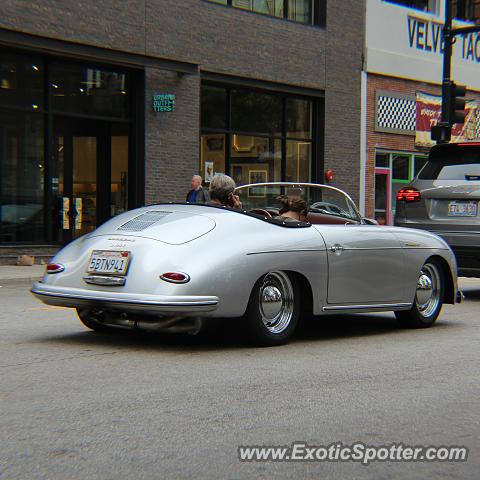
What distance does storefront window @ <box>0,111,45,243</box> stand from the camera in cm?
1759

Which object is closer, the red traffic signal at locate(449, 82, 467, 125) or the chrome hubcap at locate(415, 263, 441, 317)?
the chrome hubcap at locate(415, 263, 441, 317)

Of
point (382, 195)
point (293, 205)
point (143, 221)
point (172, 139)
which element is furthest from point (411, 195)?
point (382, 195)

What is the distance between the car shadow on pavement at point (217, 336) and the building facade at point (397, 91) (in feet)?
54.6

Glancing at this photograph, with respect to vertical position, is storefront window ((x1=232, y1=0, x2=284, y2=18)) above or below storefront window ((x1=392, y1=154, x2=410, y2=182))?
above

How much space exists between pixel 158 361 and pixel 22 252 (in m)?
11.5

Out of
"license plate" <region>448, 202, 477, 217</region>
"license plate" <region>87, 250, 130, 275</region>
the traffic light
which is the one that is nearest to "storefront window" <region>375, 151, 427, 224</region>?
the traffic light

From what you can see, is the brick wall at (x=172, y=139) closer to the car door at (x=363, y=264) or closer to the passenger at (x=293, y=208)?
the passenger at (x=293, y=208)

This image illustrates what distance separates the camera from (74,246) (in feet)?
25.2

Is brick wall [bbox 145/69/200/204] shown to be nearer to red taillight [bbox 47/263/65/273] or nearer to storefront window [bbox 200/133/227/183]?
storefront window [bbox 200/133/227/183]

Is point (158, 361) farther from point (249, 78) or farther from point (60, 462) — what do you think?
point (249, 78)

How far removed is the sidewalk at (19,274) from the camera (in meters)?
14.8

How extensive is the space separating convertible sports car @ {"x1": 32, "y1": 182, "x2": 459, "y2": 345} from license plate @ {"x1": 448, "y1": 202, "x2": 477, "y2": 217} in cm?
331

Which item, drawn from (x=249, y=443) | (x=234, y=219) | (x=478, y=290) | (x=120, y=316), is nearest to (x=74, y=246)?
(x=120, y=316)

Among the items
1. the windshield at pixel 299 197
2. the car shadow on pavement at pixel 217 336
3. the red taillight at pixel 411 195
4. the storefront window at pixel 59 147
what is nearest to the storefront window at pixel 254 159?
the storefront window at pixel 59 147
